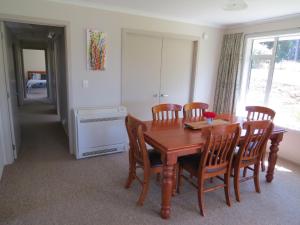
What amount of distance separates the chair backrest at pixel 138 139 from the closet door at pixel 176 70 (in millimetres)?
2058

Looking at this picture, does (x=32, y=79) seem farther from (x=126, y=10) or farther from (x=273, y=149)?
(x=273, y=149)

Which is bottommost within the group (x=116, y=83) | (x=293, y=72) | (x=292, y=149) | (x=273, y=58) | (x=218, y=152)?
(x=292, y=149)

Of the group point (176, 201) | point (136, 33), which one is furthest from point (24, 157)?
point (136, 33)

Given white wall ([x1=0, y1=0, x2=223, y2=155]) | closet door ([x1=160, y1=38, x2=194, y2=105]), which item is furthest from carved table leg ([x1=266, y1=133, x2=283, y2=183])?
white wall ([x1=0, y1=0, x2=223, y2=155])

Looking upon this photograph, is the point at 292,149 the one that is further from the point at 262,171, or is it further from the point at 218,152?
the point at 218,152

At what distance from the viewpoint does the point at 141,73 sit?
12.8 ft

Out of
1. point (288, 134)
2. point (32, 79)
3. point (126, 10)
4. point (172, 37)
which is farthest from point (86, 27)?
point (32, 79)

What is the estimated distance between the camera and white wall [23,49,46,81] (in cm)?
1218

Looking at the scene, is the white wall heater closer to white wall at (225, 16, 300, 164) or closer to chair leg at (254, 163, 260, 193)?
chair leg at (254, 163, 260, 193)

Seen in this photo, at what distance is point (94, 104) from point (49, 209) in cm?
176

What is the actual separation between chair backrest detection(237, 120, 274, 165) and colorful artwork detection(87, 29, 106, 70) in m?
2.32

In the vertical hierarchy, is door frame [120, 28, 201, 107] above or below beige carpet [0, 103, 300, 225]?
above

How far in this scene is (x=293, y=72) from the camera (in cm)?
355

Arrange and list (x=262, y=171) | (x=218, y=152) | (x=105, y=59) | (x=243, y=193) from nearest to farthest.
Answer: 1. (x=218, y=152)
2. (x=243, y=193)
3. (x=262, y=171)
4. (x=105, y=59)
